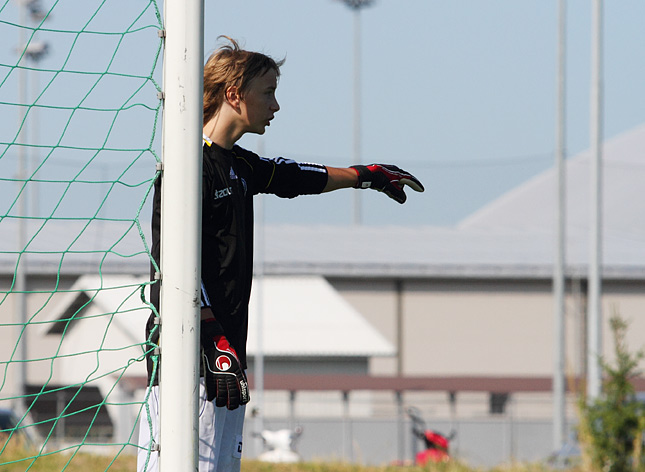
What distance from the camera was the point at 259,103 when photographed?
3.24 m

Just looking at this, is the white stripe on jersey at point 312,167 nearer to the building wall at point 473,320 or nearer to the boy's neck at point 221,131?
the boy's neck at point 221,131

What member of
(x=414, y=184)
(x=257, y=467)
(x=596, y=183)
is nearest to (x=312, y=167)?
(x=414, y=184)

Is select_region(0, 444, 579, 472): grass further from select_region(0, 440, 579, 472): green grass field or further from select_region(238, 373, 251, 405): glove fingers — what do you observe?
select_region(238, 373, 251, 405): glove fingers

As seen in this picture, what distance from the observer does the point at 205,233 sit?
3107 mm

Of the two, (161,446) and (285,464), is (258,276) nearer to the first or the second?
(285,464)

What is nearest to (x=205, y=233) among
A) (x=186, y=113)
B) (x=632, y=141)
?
(x=186, y=113)

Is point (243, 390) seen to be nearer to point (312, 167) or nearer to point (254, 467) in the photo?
point (312, 167)

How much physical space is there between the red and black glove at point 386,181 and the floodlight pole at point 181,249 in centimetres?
79

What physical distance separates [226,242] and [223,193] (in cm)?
15

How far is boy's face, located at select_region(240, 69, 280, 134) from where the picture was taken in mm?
3229

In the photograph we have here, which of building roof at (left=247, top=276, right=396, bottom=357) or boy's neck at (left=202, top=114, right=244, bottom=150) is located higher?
boy's neck at (left=202, top=114, right=244, bottom=150)

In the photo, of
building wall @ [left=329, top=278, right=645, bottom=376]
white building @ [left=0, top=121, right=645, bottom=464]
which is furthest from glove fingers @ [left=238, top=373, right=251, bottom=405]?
building wall @ [left=329, top=278, right=645, bottom=376]

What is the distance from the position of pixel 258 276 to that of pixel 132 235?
3288 millimetres

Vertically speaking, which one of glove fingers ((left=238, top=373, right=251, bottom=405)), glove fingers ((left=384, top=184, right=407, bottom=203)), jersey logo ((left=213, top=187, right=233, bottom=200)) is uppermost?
glove fingers ((left=384, top=184, right=407, bottom=203))
